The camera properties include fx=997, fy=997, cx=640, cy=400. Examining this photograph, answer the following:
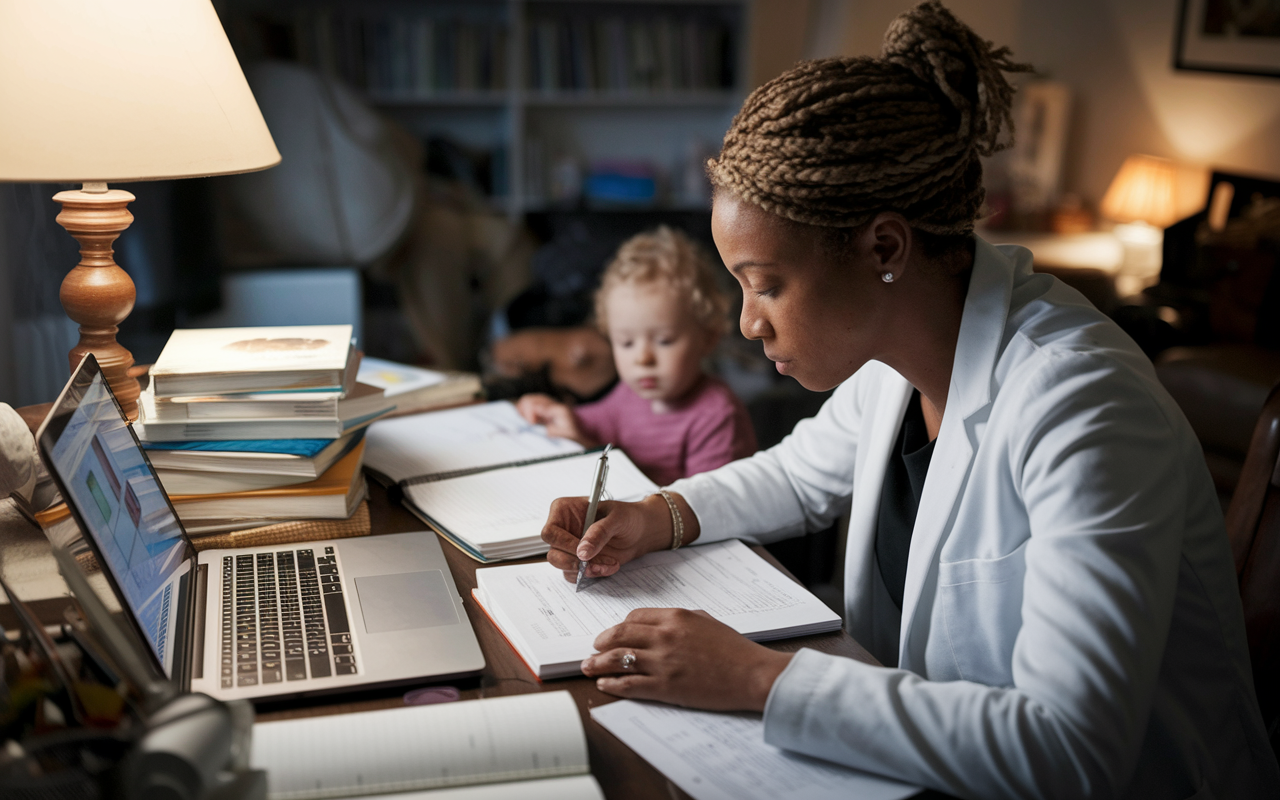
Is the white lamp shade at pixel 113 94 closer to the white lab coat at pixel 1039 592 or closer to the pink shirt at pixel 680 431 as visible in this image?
the white lab coat at pixel 1039 592

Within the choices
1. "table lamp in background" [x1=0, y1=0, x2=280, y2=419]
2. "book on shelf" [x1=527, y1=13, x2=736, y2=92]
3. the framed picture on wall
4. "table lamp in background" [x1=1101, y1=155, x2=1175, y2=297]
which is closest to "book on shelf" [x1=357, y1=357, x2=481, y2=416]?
"table lamp in background" [x1=0, y1=0, x2=280, y2=419]

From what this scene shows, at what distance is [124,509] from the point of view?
0.87 m

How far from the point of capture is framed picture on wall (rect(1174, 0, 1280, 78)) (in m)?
4.08

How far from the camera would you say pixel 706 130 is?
15.2ft

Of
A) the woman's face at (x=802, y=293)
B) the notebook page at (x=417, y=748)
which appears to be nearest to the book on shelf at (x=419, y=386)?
the woman's face at (x=802, y=293)

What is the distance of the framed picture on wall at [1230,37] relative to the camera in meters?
4.08

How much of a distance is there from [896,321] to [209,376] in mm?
748

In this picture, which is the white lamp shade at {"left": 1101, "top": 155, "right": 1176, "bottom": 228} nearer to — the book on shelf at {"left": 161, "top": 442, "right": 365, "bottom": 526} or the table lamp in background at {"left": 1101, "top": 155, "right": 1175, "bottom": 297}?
the table lamp in background at {"left": 1101, "top": 155, "right": 1175, "bottom": 297}

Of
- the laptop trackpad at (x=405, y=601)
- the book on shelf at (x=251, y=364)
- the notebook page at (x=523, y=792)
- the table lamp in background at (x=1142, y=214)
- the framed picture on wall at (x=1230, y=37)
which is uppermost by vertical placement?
the framed picture on wall at (x=1230, y=37)

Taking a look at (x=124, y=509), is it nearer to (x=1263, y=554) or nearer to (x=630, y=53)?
(x=1263, y=554)

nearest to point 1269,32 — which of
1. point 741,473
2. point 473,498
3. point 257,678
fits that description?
point 741,473

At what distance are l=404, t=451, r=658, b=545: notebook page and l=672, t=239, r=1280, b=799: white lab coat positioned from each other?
0.13 meters

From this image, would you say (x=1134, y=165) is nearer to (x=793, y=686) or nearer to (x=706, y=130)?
(x=706, y=130)

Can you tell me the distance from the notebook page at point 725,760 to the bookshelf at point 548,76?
3.55m
